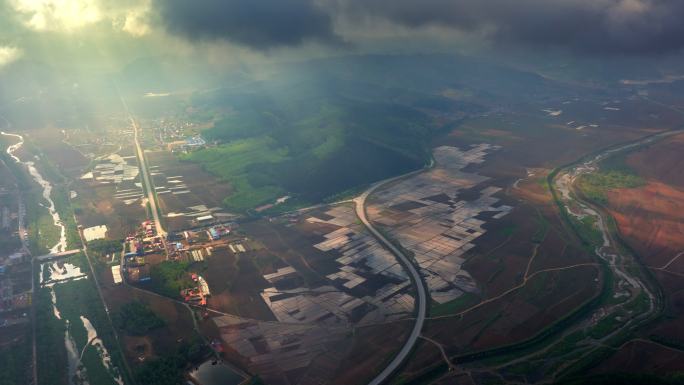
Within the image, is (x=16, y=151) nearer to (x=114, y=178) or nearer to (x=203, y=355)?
(x=114, y=178)

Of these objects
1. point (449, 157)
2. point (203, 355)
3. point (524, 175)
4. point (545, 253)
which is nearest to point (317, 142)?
point (449, 157)

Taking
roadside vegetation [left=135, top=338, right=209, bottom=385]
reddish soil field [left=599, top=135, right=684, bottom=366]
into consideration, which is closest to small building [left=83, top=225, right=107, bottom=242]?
roadside vegetation [left=135, top=338, right=209, bottom=385]

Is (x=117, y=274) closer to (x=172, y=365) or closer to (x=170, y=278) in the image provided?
(x=170, y=278)

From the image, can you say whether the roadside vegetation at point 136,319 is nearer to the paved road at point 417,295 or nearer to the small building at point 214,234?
the small building at point 214,234

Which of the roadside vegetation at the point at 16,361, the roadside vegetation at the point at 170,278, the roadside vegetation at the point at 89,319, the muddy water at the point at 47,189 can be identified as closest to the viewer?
the roadside vegetation at the point at 16,361

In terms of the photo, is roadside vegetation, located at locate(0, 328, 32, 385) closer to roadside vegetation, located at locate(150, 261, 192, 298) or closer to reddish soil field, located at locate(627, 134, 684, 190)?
roadside vegetation, located at locate(150, 261, 192, 298)

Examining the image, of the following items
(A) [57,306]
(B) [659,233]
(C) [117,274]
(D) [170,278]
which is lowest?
(A) [57,306]

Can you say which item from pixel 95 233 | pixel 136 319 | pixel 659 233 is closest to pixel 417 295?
pixel 136 319

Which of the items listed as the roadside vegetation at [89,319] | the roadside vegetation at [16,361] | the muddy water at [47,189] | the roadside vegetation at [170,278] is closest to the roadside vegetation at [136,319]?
the roadside vegetation at [89,319]
